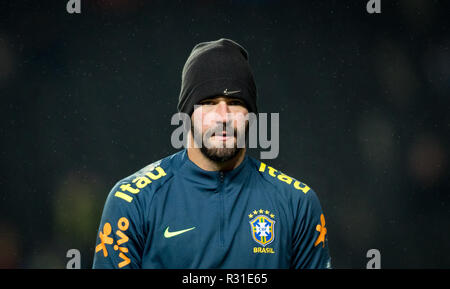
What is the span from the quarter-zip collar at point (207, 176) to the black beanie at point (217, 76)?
184 millimetres

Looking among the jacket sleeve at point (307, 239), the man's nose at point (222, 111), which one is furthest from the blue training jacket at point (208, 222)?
the man's nose at point (222, 111)

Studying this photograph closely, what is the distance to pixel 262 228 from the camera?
1.74m

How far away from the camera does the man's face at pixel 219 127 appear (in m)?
1.71

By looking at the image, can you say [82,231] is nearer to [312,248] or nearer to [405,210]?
[312,248]

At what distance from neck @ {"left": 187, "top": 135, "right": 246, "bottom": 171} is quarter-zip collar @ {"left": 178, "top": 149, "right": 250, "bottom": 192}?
0.01m

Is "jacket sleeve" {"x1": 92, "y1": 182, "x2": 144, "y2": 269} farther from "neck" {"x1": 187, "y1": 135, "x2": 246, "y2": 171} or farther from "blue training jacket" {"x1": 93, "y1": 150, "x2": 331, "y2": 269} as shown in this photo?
"neck" {"x1": 187, "y1": 135, "x2": 246, "y2": 171}

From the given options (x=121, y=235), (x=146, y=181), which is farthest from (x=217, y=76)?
(x=121, y=235)

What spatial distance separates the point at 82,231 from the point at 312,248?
1.28 m

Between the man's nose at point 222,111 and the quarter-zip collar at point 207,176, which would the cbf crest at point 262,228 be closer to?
the quarter-zip collar at point 207,176

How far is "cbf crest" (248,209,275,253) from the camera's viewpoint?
5.66ft

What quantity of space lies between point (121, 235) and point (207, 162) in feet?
1.19

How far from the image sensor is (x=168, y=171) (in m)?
1.83
